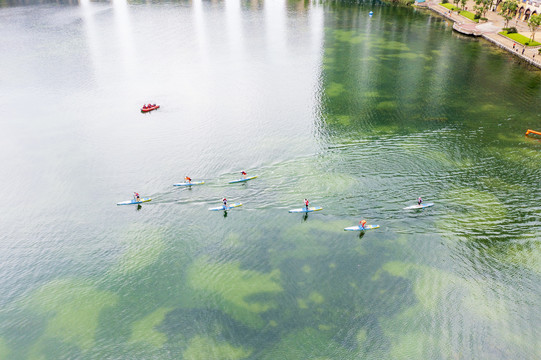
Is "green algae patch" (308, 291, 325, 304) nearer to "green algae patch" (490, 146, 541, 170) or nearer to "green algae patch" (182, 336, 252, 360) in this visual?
"green algae patch" (182, 336, 252, 360)

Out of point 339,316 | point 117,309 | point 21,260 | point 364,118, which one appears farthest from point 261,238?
point 364,118

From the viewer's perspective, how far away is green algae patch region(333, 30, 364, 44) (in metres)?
104

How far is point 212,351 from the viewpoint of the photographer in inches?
1158

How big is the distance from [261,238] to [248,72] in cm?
5420

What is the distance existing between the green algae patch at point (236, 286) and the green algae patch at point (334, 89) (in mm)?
45359

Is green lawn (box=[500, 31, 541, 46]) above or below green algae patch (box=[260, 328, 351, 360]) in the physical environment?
above

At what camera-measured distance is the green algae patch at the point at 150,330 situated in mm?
30359

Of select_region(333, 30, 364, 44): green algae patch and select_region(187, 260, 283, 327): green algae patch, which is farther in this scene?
select_region(333, 30, 364, 44): green algae patch

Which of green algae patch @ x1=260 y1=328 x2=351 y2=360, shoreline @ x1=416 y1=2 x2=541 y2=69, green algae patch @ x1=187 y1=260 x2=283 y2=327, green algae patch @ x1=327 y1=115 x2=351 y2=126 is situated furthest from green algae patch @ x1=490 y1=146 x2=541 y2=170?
shoreline @ x1=416 y1=2 x2=541 y2=69

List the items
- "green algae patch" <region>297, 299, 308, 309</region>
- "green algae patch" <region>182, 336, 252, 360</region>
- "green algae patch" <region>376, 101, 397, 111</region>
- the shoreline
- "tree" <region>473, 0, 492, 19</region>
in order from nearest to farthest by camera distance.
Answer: "green algae patch" <region>182, 336, 252, 360</region> → "green algae patch" <region>297, 299, 308, 309</region> → "green algae patch" <region>376, 101, 397, 111</region> → the shoreline → "tree" <region>473, 0, 492, 19</region>

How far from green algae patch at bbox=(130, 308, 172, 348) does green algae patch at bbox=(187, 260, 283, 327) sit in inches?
152

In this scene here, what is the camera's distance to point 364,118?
62.0m

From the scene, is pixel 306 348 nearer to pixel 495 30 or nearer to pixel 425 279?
pixel 425 279

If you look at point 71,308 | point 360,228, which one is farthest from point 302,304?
point 71,308
